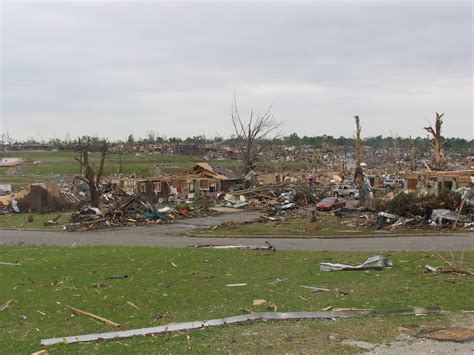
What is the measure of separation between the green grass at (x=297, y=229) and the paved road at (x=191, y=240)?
1.53 meters

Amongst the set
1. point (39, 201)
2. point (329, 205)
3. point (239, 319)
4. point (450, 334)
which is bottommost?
point (329, 205)

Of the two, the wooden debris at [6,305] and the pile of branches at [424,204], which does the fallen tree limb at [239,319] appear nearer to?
the wooden debris at [6,305]

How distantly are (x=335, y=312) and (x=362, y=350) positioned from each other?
85.8 inches

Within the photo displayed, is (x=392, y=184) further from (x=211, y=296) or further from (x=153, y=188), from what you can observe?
(x=211, y=296)

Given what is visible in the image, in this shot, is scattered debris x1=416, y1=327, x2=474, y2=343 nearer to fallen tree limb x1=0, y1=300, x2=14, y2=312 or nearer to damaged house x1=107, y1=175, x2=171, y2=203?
fallen tree limb x1=0, y1=300, x2=14, y2=312

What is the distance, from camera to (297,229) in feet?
96.7

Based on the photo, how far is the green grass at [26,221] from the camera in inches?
1368

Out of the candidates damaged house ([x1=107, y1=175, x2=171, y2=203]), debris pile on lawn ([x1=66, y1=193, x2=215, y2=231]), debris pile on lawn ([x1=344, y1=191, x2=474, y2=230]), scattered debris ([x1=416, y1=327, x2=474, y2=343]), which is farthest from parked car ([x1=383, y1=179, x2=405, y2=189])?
scattered debris ([x1=416, y1=327, x2=474, y2=343])

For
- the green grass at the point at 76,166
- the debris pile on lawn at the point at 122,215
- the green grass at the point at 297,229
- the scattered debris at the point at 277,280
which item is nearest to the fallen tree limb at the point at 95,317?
the scattered debris at the point at 277,280

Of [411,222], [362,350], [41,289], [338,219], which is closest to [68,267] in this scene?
[41,289]

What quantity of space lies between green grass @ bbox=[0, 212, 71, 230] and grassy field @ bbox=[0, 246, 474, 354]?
671 inches

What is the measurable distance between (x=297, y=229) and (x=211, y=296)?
1825cm

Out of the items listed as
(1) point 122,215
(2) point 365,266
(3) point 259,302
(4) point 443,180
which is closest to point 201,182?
(1) point 122,215

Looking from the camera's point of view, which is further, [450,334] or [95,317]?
[95,317]
